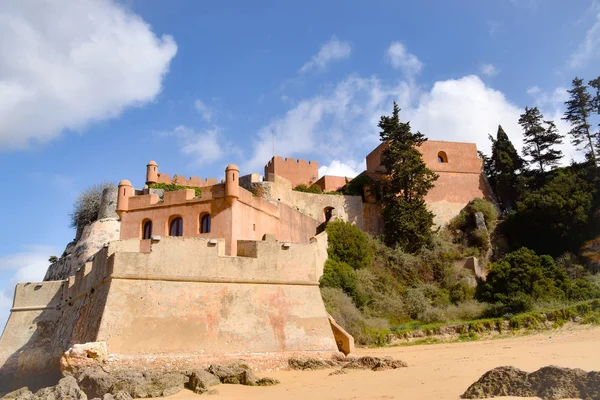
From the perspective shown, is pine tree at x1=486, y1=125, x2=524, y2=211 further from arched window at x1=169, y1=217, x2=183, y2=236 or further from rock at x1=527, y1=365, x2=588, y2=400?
rock at x1=527, y1=365, x2=588, y2=400

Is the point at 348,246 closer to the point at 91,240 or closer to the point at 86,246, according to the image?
the point at 91,240

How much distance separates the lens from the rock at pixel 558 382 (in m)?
8.01

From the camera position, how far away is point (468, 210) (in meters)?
33.9

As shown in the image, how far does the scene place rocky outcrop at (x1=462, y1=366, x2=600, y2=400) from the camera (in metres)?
8.01

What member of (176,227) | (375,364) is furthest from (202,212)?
(375,364)

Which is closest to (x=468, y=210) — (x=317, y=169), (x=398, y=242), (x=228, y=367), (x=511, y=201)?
(x=511, y=201)

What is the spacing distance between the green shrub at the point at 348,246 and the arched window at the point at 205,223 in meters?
7.78

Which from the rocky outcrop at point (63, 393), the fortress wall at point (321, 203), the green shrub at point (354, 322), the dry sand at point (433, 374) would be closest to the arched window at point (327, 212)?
the fortress wall at point (321, 203)

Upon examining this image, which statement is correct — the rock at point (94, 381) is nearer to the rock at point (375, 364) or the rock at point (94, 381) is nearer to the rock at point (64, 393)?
the rock at point (64, 393)

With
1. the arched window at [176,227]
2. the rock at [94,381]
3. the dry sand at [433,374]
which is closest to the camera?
the dry sand at [433,374]

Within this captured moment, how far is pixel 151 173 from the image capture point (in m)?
33.6

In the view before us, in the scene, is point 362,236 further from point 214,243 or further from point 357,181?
point 214,243

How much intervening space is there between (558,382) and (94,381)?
978cm

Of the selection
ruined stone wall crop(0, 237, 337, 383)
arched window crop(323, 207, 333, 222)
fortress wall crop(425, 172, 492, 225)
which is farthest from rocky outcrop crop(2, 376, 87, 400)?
fortress wall crop(425, 172, 492, 225)
